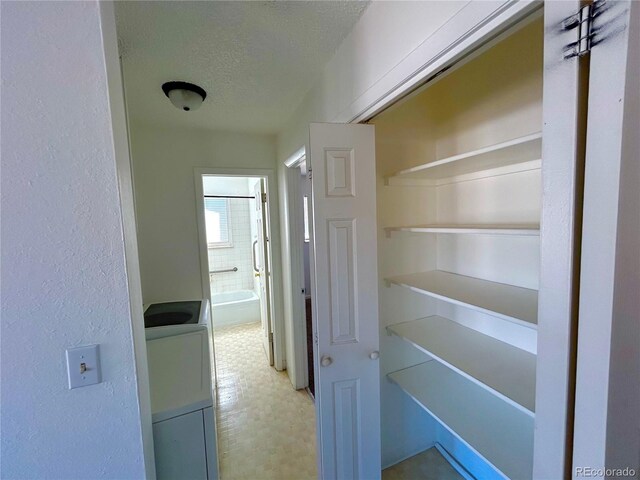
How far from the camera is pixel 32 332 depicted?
72cm

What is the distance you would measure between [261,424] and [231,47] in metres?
2.42

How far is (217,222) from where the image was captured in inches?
184

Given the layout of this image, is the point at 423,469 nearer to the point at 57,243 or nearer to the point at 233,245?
the point at 57,243

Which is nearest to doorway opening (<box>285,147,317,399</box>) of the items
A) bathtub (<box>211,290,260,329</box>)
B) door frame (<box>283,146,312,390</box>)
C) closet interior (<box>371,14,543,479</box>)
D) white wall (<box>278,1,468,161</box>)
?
door frame (<box>283,146,312,390</box>)

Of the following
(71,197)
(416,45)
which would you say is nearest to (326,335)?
(71,197)

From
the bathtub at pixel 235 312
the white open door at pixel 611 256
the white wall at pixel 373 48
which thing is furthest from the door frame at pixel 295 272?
the white open door at pixel 611 256

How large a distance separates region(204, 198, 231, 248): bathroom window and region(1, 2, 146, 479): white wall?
3989 millimetres

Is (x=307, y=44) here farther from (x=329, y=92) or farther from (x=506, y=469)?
(x=506, y=469)

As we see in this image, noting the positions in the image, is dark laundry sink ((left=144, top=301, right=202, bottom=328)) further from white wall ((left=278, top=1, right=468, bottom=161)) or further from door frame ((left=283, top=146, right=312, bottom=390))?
white wall ((left=278, top=1, right=468, bottom=161))

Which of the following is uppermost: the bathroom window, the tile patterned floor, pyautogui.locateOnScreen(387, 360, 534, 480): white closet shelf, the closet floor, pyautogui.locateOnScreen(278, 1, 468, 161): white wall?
pyautogui.locateOnScreen(278, 1, 468, 161): white wall

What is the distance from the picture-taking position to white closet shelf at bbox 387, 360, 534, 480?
1136mm

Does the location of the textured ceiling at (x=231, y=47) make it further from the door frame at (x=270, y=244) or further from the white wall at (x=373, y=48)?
the door frame at (x=270, y=244)

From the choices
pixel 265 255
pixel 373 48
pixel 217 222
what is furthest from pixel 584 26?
pixel 217 222

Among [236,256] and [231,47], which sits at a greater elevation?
[231,47]
